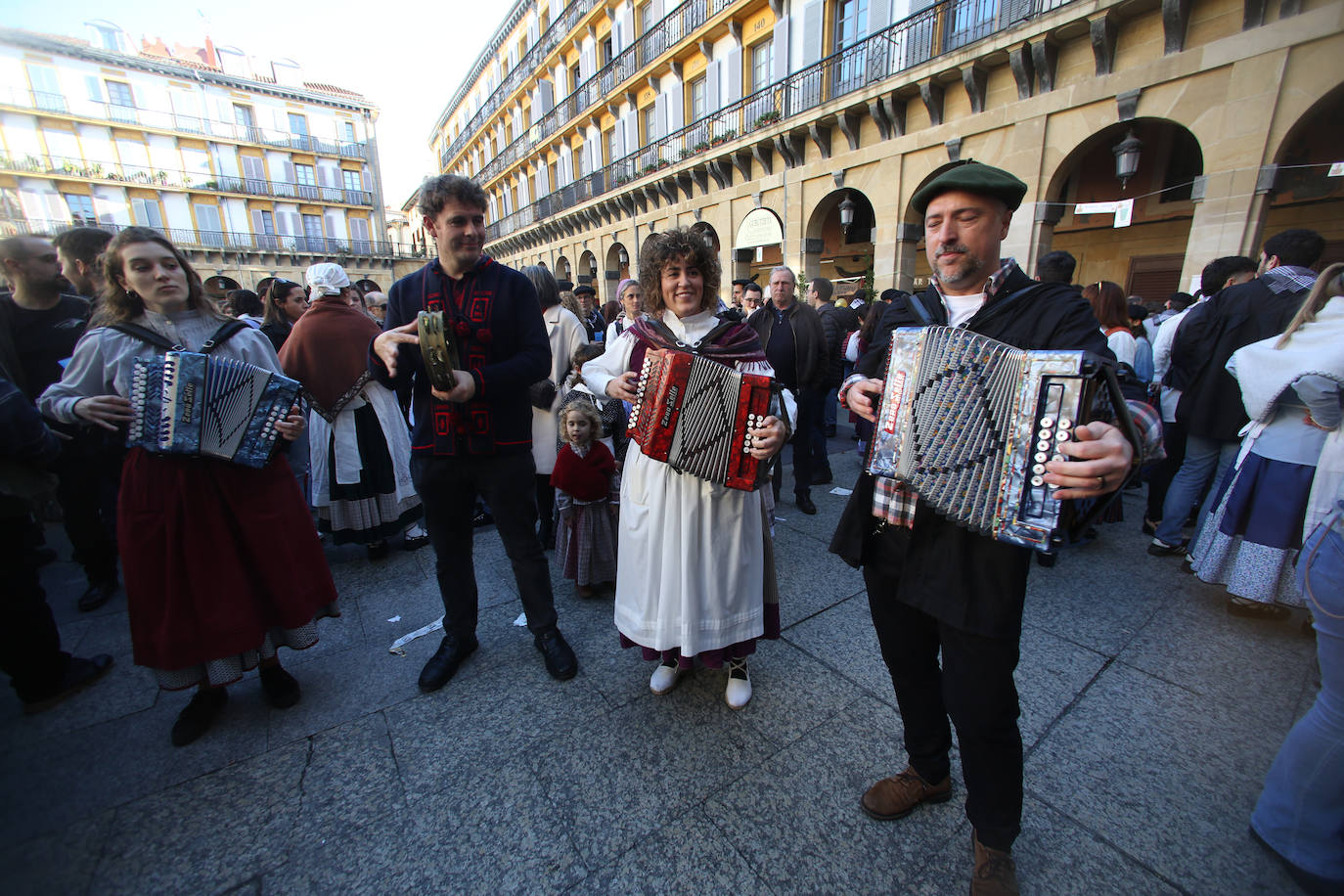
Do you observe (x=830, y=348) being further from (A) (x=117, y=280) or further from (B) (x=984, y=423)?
(A) (x=117, y=280)

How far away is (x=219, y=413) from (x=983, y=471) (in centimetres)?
293

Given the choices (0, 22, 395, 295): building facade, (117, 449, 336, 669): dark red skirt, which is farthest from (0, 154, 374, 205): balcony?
(117, 449, 336, 669): dark red skirt

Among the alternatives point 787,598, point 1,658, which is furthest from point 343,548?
point 787,598

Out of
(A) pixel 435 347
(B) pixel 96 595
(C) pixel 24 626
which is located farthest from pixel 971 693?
(B) pixel 96 595

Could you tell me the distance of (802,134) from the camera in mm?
12812

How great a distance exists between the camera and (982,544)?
4.83 feet

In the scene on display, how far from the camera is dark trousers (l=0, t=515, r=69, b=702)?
2.42 meters

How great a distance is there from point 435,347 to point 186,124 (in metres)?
45.0

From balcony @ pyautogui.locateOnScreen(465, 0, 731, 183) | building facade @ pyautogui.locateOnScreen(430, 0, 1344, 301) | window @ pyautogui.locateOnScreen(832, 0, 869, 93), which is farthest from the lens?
balcony @ pyautogui.locateOnScreen(465, 0, 731, 183)

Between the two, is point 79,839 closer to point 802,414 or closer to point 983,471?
point 983,471

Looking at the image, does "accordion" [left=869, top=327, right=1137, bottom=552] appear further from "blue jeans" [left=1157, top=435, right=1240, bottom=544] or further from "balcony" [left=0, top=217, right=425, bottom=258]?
"balcony" [left=0, top=217, right=425, bottom=258]

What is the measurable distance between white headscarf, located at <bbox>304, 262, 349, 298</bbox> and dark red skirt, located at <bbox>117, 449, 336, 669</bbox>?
1692mm

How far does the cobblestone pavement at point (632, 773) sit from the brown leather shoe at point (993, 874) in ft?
0.37

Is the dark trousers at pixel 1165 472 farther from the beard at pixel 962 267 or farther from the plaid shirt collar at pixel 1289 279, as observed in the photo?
the beard at pixel 962 267
